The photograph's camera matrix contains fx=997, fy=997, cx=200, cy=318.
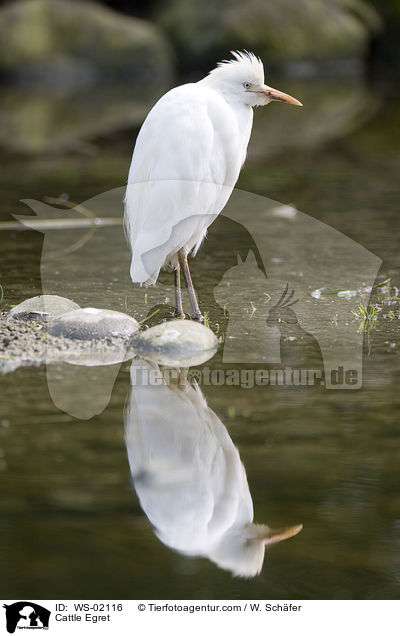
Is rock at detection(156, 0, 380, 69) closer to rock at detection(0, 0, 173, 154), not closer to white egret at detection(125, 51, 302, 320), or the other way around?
rock at detection(0, 0, 173, 154)

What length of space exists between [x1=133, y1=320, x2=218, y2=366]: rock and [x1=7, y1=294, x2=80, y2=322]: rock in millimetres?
618

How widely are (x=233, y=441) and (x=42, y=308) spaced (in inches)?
72.8

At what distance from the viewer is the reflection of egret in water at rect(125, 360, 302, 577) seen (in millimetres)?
3123

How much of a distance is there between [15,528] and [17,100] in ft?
51.5

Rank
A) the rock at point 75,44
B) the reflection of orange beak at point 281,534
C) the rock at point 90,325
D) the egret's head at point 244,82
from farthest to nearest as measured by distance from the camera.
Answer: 1. the rock at point 75,44
2. the egret's head at point 244,82
3. the rock at point 90,325
4. the reflection of orange beak at point 281,534

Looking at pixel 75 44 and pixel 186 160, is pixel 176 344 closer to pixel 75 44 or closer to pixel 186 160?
pixel 186 160

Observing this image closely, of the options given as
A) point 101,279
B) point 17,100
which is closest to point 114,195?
point 101,279

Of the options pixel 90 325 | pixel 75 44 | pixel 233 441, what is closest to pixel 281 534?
pixel 233 441

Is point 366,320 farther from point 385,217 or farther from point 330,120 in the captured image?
point 330,120

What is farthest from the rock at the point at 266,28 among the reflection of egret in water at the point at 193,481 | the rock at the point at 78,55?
the reflection of egret in water at the point at 193,481

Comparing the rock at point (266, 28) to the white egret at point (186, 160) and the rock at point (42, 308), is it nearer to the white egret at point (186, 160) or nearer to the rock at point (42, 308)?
the white egret at point (186, 160)
